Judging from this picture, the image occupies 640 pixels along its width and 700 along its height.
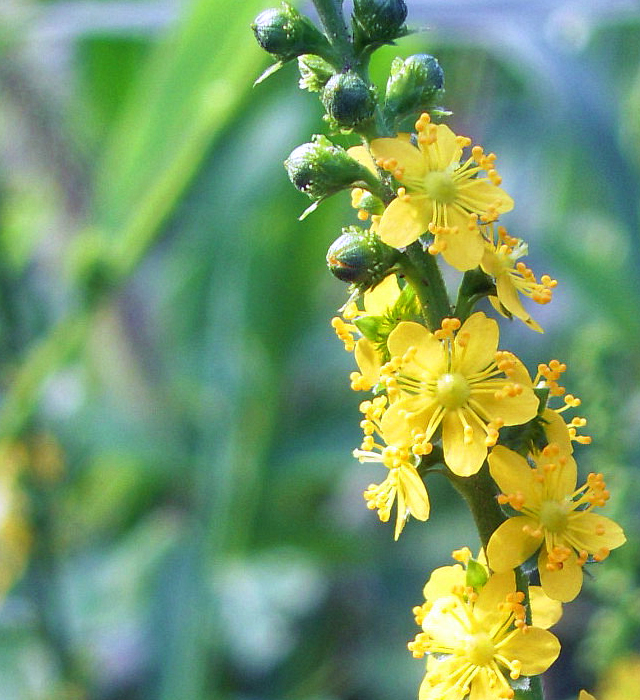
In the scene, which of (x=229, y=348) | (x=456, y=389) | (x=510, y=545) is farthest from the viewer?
(x=229, y=348)

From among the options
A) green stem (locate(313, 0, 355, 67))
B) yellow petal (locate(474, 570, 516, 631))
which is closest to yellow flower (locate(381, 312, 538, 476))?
yellow petal (locate(474, 570, 516, 631))

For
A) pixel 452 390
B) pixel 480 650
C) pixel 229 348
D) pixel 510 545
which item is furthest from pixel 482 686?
pixel 229 348

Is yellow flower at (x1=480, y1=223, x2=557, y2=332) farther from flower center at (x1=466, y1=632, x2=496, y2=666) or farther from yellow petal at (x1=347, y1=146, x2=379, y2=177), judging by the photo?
flower center at (x1=466, y1=632, x2=496, y2=666)

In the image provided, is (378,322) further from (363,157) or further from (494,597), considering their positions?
(494,597)

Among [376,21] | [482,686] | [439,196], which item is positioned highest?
[376,21]

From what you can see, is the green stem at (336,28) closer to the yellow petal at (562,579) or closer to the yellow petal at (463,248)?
the yellow petal at (463,248)

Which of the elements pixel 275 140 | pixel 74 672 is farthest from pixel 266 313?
pixel 74 672

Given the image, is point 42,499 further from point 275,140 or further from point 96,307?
point 275,140

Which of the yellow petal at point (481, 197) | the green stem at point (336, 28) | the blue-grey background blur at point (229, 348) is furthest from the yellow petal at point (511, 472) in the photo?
the blue-grey background blur at point (229, 348)
